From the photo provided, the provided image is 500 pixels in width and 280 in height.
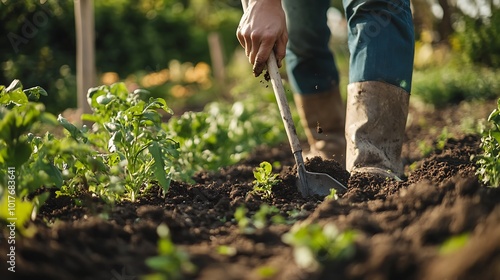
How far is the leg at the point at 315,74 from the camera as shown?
347cm

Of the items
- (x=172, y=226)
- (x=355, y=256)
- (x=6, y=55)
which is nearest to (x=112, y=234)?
(x=172, y=226)

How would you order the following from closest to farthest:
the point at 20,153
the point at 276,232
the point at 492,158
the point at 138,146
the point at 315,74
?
the point at 276,232, the point at 20,153, the point at 492,158, the point at 138,146, the point at 315,74

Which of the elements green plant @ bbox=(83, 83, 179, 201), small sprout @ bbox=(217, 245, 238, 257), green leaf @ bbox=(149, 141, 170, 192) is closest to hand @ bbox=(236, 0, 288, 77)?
green plant @ bbox=(83, 83, 179, 201)

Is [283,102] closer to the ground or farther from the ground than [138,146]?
farther from the ground

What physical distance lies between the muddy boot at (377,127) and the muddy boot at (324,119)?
90cm

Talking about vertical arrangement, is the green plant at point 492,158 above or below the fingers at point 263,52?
below

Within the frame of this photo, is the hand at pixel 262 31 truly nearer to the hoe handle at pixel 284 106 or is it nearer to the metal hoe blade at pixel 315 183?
the hoe handle at pixel 284 106

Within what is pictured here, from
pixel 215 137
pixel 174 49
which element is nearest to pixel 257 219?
pixel 215 137

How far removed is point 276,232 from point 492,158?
869 mm

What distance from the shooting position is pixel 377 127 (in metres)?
2.61

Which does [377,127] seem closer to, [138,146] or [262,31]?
[262,31]

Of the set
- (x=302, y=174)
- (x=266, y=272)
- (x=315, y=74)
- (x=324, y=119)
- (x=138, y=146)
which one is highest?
(x=315, y=74)

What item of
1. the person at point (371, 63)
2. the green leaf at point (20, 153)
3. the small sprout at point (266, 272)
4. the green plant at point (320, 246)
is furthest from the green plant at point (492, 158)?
the green leaf at point (20, 153)

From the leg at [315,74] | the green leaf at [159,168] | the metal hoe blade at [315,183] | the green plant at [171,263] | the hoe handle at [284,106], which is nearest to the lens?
the green plant at [171,263]
